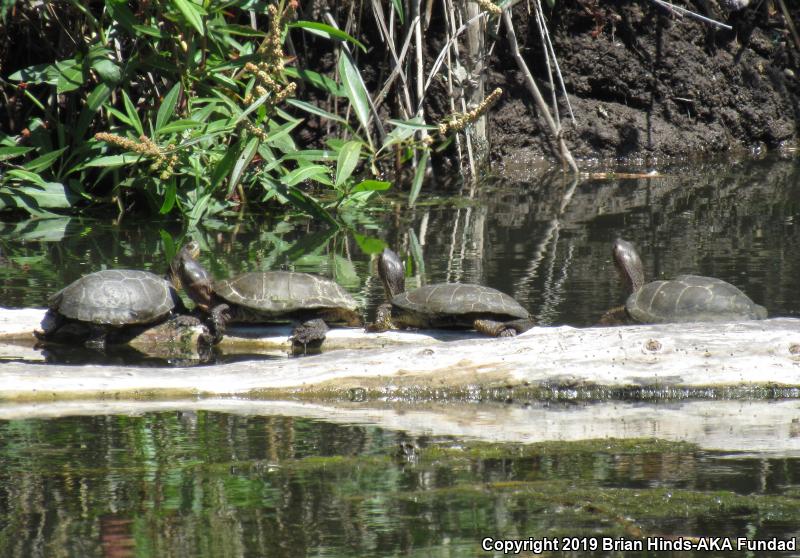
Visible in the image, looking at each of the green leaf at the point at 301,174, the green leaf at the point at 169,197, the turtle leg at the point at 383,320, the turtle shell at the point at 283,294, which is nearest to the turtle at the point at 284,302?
the turtle shell at the point at 283,294

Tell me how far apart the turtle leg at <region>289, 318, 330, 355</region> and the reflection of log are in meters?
0.80

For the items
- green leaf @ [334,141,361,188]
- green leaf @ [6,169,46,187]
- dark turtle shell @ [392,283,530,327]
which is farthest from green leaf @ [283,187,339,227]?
dark turtle shell @ [392,283,530,327]

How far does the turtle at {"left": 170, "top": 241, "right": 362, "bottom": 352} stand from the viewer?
5664mm

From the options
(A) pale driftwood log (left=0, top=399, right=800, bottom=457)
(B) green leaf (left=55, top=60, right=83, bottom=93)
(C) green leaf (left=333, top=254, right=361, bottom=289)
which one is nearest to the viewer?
(A) pale driftwood log (left=0, top=399, right=800, bottom=457)

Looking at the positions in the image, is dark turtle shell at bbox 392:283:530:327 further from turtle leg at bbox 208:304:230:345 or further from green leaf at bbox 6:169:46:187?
green leaf at bbox 6:169:46:187

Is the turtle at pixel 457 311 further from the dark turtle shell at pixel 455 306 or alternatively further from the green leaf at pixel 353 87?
the green leaf at pixel 353 87

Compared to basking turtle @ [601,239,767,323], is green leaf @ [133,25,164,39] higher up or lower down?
higher up

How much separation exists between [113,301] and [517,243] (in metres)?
3.41

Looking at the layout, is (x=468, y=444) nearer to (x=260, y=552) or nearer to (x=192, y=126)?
(x=260, y=552)

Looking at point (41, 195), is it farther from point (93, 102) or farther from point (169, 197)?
point (169, 197)

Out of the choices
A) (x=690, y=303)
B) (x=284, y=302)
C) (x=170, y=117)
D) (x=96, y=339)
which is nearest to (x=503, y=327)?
(x=690, y=303)

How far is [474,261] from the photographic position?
7.46 m

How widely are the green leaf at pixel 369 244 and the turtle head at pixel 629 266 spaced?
2.04 meters

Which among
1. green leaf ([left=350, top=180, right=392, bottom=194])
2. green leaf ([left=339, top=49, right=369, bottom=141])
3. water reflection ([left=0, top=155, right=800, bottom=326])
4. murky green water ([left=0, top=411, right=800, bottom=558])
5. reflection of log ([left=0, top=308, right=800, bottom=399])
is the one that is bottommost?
murky green water ([left=0, top=411, right=800, bottom=558])
